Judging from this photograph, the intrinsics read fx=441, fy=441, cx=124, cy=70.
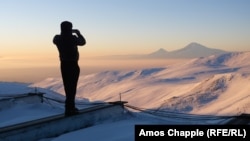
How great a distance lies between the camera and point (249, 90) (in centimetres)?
6359

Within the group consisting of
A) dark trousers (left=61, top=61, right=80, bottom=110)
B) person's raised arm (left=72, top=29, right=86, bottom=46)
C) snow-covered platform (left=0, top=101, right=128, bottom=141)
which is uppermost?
person's raised arm (left=72, top=29, right=86, bottom=46)

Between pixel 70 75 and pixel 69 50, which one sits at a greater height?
pixel 69 50

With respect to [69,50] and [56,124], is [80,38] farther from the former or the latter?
[56,124]

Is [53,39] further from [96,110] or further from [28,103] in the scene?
[28,103]

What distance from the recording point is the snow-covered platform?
326 inches

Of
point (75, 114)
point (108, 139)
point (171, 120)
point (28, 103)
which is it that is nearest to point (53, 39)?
point (75, 114)

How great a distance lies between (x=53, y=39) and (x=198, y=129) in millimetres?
4065

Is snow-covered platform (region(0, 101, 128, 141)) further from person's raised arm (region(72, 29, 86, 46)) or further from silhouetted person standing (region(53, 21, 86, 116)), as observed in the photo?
person's raised arm (region(72, 29, 86, 46))

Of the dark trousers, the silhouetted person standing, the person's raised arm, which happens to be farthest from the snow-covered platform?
the person's raised arm

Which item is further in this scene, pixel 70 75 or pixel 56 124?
pixel 70 75

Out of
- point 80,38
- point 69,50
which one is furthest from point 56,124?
point 80,38

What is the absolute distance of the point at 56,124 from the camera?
915 cm

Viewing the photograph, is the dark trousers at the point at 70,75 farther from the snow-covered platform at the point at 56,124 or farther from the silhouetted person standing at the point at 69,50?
the snow-covered platform at the point at 56,124

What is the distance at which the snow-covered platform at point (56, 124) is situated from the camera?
8.27 metres
